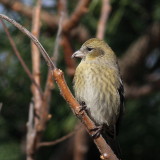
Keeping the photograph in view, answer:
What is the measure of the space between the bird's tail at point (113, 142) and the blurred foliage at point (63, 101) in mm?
924

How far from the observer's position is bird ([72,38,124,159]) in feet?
13.3

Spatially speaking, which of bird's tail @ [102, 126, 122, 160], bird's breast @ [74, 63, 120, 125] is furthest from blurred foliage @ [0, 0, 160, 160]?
bird's breast @ [74, 63, 120, 125]

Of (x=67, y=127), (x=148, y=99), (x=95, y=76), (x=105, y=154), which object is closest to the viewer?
(x=105, y=154)

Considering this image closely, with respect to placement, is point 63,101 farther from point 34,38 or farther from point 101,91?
point 34,38

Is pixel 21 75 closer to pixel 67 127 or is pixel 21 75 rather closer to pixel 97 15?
pixel 67 127

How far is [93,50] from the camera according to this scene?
4.41 m

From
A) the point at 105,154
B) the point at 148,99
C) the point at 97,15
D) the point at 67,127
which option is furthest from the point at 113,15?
the point at 105,154

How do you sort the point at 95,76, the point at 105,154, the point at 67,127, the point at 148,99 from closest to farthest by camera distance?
the point at 105,154, the point at 95,76, the point at 67,127, the point at 148,99

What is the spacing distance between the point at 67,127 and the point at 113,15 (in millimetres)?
1382

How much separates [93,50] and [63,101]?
1184mm

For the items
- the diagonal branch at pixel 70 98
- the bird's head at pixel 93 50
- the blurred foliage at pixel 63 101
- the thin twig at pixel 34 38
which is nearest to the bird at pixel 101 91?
the bird's head at pixel 93 50

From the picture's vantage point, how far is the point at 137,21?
18.1 ft

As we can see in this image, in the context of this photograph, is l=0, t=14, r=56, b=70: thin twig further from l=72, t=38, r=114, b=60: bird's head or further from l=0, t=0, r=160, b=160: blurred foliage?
l=0, t=0, r=160, b=160: blurred foliage

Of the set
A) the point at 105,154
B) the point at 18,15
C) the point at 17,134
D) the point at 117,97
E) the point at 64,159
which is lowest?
the point at 105,154
